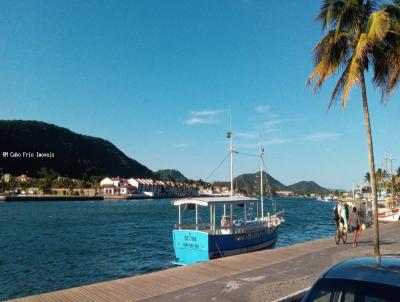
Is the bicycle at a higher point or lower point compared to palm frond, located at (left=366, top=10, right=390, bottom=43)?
lower

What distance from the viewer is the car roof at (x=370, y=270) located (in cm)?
411

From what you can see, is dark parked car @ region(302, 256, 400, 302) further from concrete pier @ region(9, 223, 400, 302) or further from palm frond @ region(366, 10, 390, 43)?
palm frond @ region(366, 10, 390, 43)

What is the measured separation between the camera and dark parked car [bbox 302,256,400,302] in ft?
13.0

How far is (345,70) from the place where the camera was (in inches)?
473

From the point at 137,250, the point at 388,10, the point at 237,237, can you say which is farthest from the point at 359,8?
the point at 137,250

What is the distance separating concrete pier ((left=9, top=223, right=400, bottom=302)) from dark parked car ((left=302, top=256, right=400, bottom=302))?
5.35 m

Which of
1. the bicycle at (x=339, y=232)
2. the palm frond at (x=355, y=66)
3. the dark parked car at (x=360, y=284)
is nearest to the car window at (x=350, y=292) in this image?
the dark parked car at (x=360, y=284)

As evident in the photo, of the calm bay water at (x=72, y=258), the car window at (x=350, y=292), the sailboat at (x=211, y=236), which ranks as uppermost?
the car window at (x=350, y=292)

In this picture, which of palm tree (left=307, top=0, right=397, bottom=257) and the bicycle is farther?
the bicycle

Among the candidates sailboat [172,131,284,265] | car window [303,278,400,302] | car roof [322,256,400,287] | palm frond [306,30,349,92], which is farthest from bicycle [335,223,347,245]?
car window [303,278,400,302]

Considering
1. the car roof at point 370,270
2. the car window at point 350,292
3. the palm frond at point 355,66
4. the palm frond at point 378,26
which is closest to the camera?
the car window at point 350,292

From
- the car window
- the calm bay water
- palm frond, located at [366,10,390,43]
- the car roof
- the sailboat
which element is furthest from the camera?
the calm bay water

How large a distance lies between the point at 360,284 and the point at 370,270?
0.30m

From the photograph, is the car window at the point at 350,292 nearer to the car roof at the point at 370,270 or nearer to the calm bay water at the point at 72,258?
the car roof at the point at 370,270
